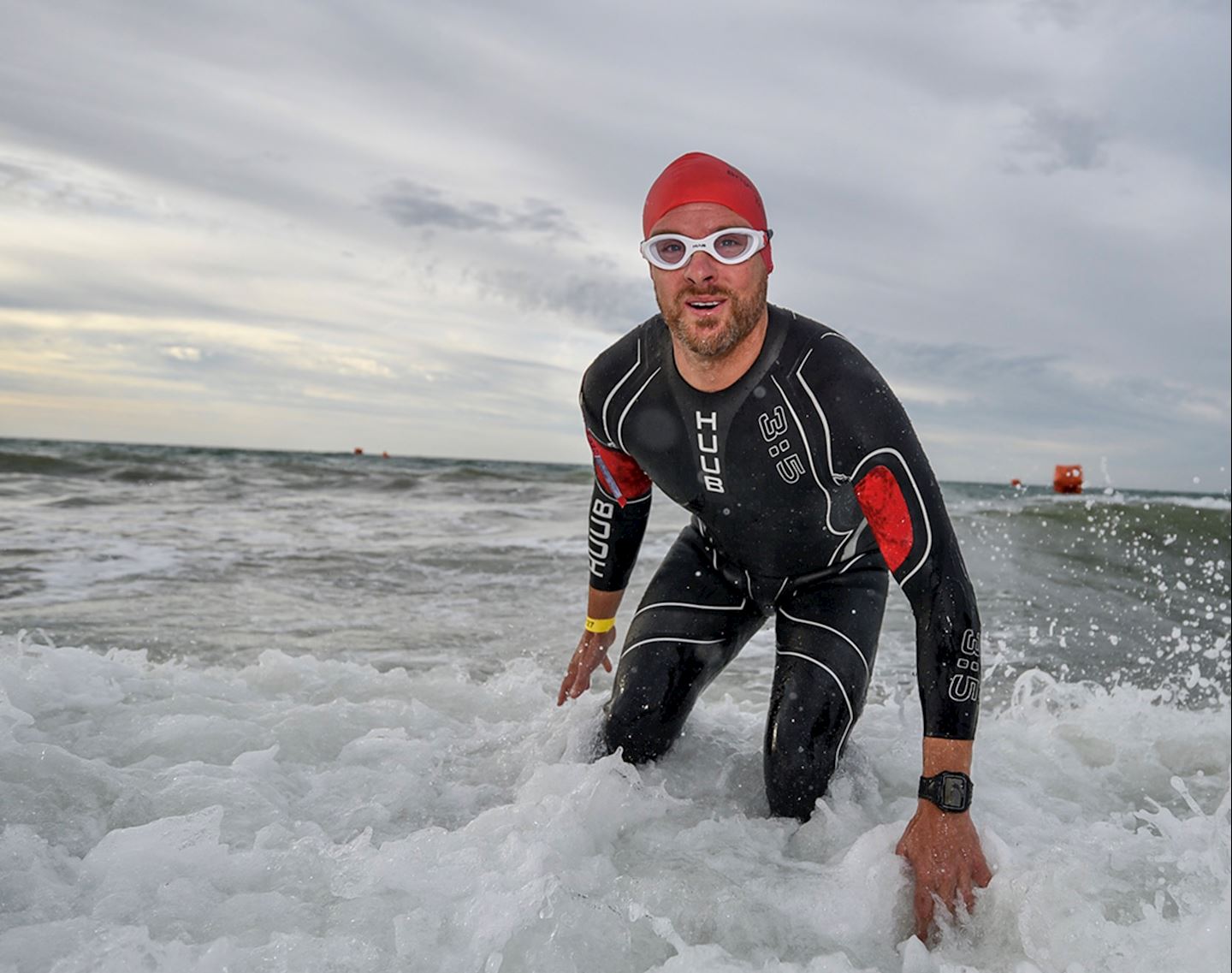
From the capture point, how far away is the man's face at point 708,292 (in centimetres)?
295

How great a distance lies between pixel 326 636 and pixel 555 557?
411 centimetres

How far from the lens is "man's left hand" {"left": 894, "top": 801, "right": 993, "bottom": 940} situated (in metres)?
2.36

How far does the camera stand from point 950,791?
2.44 meters

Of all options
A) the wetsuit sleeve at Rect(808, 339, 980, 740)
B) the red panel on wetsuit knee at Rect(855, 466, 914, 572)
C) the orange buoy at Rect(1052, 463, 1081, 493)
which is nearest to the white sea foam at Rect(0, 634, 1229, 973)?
the wetsuit sleeve at Rect(808, 339, 980, 740)

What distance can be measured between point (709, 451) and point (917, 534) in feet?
2.45

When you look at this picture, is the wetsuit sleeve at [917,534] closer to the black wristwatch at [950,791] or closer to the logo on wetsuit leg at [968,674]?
the logo on wetsuit leg at [968,674]

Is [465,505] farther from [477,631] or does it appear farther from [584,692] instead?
[584,692]

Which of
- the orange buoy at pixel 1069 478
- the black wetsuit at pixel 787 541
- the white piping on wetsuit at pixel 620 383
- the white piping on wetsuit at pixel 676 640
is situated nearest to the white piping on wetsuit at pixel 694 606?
the black wetsuit at pixel 787 541

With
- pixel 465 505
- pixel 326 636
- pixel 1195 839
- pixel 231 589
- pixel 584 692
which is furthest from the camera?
pixel 465 505

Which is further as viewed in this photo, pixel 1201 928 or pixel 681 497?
pixel 681 497

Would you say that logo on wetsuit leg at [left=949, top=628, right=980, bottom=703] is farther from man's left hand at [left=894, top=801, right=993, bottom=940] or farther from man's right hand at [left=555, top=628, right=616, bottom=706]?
man's right hand at [left=555, top=628, right=616, bottom=706]

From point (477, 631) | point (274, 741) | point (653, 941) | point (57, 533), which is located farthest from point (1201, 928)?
point (57, 533)

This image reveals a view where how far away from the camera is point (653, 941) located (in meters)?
2.22

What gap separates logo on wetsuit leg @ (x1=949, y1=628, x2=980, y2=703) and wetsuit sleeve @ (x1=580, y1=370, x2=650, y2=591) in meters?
1.45
